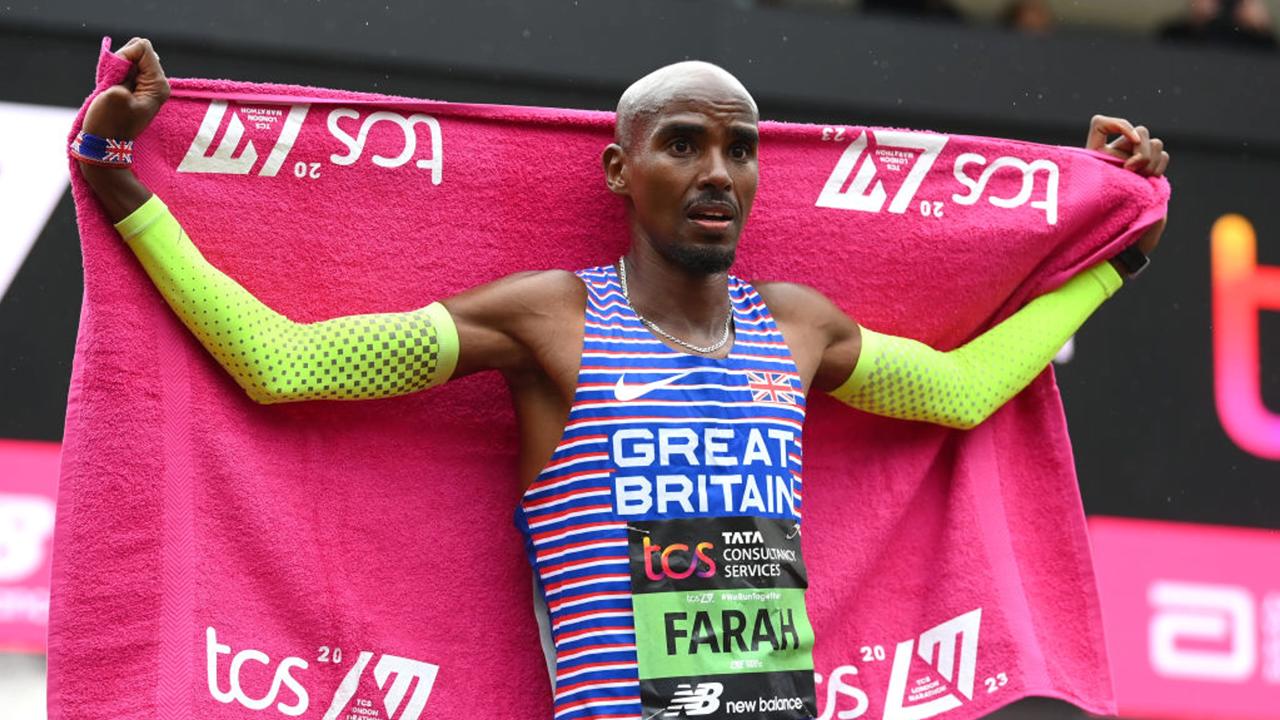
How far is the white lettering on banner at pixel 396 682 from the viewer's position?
251 cm

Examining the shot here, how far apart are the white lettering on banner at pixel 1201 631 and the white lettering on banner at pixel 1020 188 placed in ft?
6.67

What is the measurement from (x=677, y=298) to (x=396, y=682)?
71cm

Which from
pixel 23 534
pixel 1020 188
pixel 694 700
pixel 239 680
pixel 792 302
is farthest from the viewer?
pixel 23 534

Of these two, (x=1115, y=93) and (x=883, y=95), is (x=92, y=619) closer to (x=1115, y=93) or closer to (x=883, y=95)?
(x=883, y=95)

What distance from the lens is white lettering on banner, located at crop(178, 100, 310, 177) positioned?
251 cm

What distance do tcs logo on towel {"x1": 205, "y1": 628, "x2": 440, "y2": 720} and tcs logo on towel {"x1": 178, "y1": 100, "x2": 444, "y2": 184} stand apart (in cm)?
69

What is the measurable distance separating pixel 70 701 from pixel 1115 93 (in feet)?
11.1

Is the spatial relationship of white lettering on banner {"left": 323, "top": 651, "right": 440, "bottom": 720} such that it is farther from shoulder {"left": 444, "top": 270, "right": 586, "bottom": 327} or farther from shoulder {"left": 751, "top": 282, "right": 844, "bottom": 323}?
shoulder {"left": 751, "top": 282, "right": 844, "bottom": 323}

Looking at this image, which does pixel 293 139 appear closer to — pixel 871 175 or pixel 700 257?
pixel 700 257

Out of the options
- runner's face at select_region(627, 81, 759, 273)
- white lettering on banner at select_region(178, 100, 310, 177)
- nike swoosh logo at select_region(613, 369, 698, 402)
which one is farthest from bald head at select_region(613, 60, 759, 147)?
white lettering on banner at select_region(178, 100, 310, 177)

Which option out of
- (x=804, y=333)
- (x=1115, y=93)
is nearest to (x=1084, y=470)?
(x=1115, y=93)

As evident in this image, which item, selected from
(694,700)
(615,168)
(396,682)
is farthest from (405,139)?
(694,700)

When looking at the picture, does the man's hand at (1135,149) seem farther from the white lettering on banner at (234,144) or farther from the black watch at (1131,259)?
the white lettering on banner at (234,144)

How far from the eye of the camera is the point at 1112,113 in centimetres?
470
